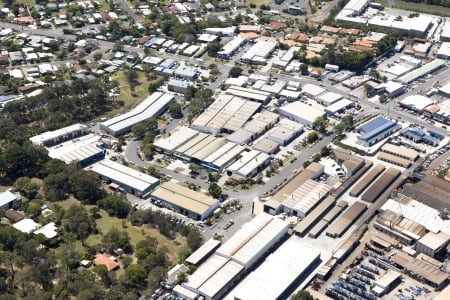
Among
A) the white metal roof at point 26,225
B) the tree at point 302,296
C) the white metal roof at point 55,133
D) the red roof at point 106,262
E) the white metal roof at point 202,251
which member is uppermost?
the tree at point 302,296

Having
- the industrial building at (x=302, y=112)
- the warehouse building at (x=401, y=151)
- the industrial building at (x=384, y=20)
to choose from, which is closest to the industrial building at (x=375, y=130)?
the warehouse building at (x=401, y=151)

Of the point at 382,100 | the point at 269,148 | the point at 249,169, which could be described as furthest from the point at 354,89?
the point at 249,169

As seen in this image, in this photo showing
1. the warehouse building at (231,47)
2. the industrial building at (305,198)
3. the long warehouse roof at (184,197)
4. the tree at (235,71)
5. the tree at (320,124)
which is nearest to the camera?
the long warehouse roof at (184,197)

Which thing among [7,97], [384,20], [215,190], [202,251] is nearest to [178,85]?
[7,97]

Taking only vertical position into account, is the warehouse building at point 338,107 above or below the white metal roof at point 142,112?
above

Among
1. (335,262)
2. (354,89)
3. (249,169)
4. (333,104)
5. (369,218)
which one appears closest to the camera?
(335,262)

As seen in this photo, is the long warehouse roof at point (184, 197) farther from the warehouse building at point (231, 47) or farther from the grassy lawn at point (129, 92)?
the warehouse building at point (231, 47)

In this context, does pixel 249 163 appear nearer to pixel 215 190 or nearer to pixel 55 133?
pixel 215 190

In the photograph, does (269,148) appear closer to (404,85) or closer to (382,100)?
(382,100)
